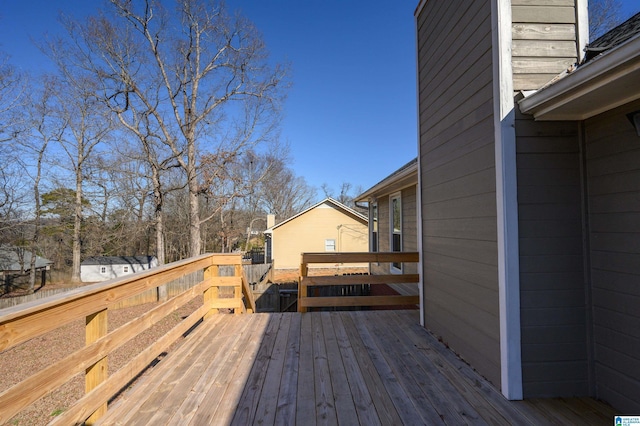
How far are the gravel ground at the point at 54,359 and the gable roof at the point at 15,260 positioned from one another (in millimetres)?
8248

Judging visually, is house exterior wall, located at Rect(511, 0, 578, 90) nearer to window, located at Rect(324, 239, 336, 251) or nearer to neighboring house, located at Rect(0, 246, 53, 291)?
window, located at Rect(324, 239, 336, 251)

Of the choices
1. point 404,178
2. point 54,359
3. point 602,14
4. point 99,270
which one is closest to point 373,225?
point 404,178

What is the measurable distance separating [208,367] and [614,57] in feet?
10.8

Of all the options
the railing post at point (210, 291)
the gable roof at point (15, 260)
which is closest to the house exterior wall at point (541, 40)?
the railing post at point (210, 291)

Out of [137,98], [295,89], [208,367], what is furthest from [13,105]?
[208,367]

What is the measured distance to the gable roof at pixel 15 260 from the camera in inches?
571

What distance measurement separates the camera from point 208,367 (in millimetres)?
2475

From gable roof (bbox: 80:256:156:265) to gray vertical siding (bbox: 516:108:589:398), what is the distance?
20.4 meters

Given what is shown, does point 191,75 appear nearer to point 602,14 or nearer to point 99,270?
point 602,14

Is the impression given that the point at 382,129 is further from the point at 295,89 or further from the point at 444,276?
the point at 444,276

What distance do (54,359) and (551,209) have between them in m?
10.8

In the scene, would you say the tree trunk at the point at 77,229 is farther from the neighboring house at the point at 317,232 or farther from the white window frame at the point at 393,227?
the white window frame at the point at 393,227

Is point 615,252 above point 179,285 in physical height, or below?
above

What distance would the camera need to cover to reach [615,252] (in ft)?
6.08
